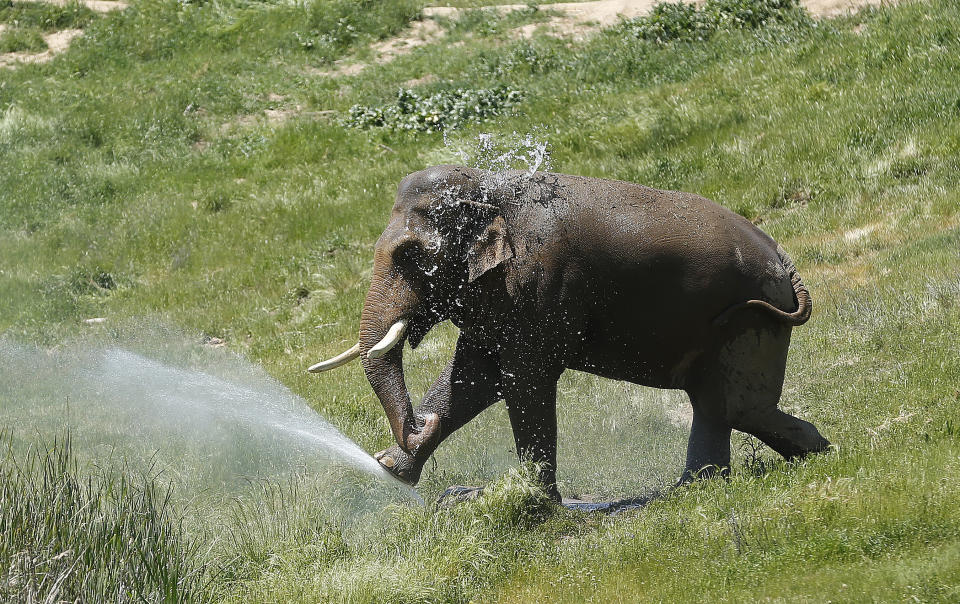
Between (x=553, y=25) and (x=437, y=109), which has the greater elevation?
(x=553, y=25)

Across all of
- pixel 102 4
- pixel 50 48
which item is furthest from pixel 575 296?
pixel 102 4

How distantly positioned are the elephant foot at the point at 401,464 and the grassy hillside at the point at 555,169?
0.57 meters

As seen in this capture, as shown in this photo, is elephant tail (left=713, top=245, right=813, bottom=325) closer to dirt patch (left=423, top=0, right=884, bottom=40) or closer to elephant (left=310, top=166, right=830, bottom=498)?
elephant (left=310, top=166, right=830, bottom=498)

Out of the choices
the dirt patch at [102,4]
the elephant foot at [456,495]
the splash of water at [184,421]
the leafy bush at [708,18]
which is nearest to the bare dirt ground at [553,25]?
the leafy bush at [708,18]

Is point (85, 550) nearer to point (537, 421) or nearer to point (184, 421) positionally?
point (537, 421)

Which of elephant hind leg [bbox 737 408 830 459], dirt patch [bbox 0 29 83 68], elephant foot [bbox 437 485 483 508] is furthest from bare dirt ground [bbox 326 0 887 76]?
elephant hind leg [bbox 737 408 830 459]

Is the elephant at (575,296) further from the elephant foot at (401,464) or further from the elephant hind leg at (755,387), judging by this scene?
the elephant foot at (401,464)

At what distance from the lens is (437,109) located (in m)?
21.9

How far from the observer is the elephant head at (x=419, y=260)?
745 centimetres

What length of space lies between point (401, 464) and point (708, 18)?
17091mm

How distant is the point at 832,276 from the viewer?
1355cm

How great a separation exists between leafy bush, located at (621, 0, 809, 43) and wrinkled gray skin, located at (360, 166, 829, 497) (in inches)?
620

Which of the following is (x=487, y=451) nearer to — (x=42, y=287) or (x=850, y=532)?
(x=850, y=532)

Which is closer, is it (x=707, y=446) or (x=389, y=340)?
(x=389, y=340)
